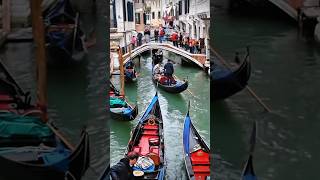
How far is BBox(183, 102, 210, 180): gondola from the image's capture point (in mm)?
3938

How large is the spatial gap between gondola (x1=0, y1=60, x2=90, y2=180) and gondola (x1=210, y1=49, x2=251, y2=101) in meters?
0.64

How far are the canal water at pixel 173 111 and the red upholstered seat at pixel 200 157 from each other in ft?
1.22

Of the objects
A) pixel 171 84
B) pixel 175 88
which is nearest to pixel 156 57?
pixel 171 84

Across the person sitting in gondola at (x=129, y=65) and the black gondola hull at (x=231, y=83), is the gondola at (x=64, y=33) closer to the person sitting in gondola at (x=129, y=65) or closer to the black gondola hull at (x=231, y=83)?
the black gondola hull at (x=231, y=83)

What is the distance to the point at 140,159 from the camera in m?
4.20

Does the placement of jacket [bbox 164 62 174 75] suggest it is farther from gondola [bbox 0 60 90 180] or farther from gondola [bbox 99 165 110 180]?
gondola [bbox 0 60 90 180]

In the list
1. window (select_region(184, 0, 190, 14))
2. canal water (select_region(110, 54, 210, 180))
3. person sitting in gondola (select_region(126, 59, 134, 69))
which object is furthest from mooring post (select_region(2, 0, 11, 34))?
window (select_region(184, 0, 190, 14))

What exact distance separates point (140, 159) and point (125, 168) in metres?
1.30

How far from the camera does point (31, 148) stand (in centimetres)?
197

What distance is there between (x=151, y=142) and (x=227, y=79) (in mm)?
2824

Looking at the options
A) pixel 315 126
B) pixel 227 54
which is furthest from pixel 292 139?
pixel 227 54

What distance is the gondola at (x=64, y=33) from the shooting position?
6.63 ft

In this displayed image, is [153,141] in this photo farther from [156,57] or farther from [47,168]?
[156,57]

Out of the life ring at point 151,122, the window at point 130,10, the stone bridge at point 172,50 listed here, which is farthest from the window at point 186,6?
the life ring at point 151,122
